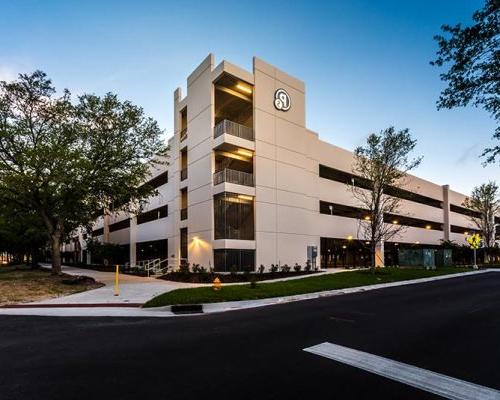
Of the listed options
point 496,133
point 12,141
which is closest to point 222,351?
point 496,133

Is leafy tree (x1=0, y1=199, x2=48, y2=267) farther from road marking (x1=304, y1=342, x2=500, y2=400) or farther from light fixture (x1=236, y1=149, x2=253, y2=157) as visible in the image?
road marking (x1=304, y1=342, x2=500, y2=400)

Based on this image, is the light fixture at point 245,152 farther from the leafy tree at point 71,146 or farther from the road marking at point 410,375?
the road marking at point 410,375

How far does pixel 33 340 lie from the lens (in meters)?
7.33

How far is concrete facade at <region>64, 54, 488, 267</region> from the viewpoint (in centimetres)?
2430

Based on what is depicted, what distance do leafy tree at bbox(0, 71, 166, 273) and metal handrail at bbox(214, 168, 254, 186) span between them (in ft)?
14.3

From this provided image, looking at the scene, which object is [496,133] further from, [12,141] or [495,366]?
[12,141]

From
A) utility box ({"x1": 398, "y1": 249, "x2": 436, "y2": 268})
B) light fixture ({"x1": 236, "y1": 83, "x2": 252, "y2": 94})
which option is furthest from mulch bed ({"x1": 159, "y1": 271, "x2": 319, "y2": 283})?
utility box ({"x1": 398, "y1": 249, "x2": 436, "y2": 268})

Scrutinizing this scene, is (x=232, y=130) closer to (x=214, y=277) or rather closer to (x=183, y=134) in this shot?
(x=183, y=134)

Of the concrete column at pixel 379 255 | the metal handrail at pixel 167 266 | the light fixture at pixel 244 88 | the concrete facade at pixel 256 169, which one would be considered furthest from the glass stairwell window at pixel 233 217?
the concrete column at pixel 379 255

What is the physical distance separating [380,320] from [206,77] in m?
21.5

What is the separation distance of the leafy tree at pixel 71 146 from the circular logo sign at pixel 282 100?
31.1ft

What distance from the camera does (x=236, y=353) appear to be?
20.3ft

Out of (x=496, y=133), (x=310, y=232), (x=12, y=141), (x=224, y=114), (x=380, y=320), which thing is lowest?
(x=380, y=320)

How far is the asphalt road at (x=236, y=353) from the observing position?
4582 millimetres
